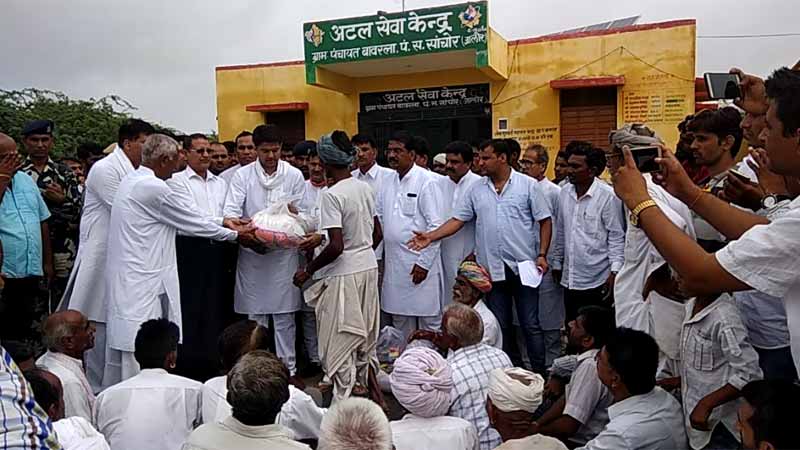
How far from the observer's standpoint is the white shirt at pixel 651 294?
3207 mm

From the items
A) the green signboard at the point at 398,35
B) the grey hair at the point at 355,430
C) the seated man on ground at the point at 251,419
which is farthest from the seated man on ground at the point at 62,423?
the green signboard at the point at 398,35

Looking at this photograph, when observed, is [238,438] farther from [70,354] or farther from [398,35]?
[398,35]

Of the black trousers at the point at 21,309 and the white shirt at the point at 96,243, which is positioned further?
the black trousers at the point at 21,309

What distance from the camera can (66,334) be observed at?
348 cm

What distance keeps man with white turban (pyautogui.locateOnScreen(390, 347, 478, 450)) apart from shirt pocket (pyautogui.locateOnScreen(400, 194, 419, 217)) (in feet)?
9.23

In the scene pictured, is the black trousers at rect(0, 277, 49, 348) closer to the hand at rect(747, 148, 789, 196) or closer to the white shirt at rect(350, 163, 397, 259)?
the white shirt at rect(350, 163, 397, 259)

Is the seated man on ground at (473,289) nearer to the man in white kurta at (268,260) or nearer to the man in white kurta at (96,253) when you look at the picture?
the man in white kurta at (268,260)

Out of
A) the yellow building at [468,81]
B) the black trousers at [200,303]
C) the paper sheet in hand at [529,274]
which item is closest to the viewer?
the black trousers at [200,303]

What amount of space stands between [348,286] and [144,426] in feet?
6.24

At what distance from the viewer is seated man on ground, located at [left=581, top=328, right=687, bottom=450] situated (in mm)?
2807

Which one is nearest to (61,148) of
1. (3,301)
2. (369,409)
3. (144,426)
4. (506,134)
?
(506,134)

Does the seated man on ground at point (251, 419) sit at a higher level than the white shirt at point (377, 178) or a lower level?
lower

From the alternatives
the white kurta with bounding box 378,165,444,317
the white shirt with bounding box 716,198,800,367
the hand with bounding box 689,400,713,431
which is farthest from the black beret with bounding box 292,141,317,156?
the white shirt with bounding box 716,198,800,367

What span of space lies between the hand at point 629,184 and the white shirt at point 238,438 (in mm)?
1415
